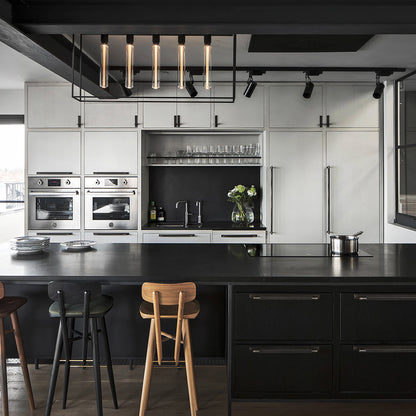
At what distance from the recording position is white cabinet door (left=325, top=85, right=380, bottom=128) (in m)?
5.25

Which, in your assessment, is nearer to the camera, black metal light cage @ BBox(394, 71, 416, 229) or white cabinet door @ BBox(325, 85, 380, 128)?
black metal light cage @ BBox(394, 71, 416, 229)

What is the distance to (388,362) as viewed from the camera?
2.61 metres

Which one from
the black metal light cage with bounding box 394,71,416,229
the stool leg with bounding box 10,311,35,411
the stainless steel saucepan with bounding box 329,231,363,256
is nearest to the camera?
the stool leg with bounding box 10,311,35,411

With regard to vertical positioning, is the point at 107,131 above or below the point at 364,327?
above

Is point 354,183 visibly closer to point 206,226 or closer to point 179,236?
point 206,226

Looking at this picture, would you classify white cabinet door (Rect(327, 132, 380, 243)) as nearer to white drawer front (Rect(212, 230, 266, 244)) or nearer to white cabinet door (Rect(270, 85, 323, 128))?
white cabinet door (Rect(270, 85, 323, 128))

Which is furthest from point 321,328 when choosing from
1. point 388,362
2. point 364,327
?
point 388,362

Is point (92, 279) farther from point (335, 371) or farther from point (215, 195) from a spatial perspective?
point (215, 195)

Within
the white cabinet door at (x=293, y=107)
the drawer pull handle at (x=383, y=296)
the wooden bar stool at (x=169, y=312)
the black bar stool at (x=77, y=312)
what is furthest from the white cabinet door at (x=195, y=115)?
the drawer pull handle at (x=383, y=296)

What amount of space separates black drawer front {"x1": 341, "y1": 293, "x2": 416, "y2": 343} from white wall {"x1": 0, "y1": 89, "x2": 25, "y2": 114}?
201 inches

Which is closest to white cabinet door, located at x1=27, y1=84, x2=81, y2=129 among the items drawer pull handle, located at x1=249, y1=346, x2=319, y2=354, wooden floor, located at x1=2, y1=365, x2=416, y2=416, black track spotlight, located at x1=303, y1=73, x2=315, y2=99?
black track spotlight, located at x1=303, y1=73, x2=315, y2=99

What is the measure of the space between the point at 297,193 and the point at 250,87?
1.40 m

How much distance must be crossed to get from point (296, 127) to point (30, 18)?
333 centimetres

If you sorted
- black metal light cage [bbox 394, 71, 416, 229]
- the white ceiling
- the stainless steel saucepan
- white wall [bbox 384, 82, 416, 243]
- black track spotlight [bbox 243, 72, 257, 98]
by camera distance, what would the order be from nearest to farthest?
1. the stainless steel saucepan
2. the white ceiling
3. black track spotlight [bbox 243, 72, 257, 98]
4. black metal light cage [bbox 394, 71, 416, 229]
5. white wall [bbox 384, 82, 416, 243]
